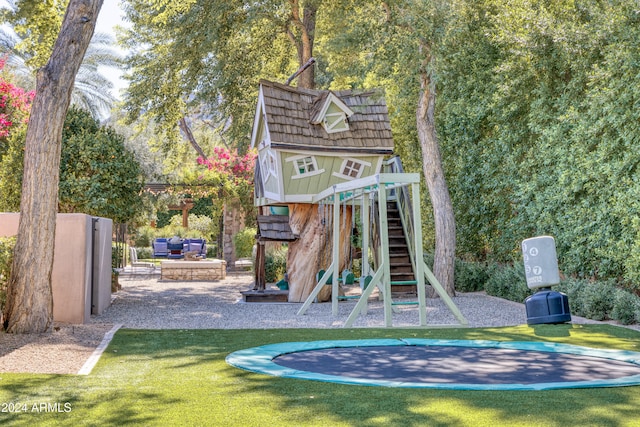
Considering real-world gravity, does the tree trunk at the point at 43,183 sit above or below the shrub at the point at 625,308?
above

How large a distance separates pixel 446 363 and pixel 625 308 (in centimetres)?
486

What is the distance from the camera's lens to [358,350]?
8.98 metres

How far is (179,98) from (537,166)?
10.6 metres

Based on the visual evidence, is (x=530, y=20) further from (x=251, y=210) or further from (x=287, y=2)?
(x=251, y=210)

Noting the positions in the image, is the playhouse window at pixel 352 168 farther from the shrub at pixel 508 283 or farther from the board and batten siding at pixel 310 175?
the shrub at pixel 508 283

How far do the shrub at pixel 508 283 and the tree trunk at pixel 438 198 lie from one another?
99 cm

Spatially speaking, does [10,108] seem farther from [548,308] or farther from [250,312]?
[548,308]

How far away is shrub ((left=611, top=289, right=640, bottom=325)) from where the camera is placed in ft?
37.3

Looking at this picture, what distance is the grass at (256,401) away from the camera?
519cm

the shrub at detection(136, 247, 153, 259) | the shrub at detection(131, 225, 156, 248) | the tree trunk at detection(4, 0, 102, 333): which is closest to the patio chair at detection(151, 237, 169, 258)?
the shrub at detection(136, 247, 153, 259)

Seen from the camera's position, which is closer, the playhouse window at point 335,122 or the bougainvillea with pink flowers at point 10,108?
the playhouse window at point 335,122

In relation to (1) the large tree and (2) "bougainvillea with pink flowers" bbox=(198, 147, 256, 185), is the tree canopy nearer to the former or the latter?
(1) the large tree

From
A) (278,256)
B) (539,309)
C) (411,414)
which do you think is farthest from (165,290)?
(411,414)

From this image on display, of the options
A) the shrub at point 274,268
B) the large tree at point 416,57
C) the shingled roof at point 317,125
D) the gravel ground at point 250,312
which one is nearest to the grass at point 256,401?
the gravel ground at point 250,312
